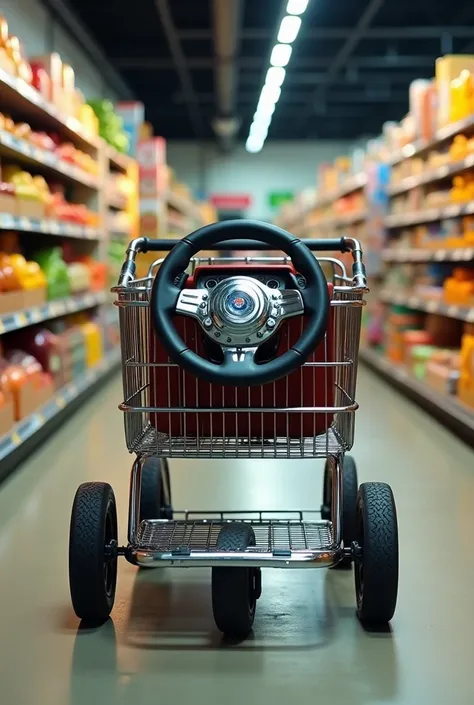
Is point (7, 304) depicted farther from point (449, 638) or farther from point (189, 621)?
point (449, 638)

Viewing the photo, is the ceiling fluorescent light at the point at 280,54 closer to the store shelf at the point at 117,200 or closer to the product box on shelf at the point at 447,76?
the store shelf at the point at 117,200

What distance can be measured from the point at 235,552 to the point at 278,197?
73.4 ft

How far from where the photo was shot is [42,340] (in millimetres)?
5469

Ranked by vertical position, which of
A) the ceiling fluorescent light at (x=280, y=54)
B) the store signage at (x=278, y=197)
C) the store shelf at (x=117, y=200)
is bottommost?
the store shelf at (x=117, y=200)

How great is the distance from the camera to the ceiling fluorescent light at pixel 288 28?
9812mm

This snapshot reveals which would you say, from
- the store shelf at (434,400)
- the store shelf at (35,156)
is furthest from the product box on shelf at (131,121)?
the store shelf at (434,400)

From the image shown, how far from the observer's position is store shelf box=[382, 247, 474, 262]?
564 cm

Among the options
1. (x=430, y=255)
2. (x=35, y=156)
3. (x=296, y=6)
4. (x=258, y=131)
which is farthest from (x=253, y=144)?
(x=35, y=156)

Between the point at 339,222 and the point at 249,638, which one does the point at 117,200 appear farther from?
the point at 249,638

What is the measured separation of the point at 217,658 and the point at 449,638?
2.11 feet

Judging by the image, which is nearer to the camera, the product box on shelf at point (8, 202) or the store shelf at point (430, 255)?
the product box on shelf at point (8, 202)

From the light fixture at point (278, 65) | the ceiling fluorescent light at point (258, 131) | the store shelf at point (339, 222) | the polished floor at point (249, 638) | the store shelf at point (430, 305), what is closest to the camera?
the polished floor at point (249, 638)

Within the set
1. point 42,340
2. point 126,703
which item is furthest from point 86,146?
point 126,703

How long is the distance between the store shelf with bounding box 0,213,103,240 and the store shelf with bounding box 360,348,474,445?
2699 millimetres
